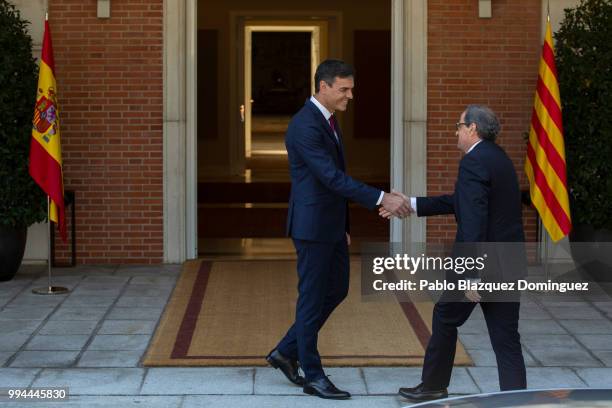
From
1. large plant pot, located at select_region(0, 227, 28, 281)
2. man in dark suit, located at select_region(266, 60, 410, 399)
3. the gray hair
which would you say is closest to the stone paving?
large plant pot, located at select_region(0, 227, 28, 281)

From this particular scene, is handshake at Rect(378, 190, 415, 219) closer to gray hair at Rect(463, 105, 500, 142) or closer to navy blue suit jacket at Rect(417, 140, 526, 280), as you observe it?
navy blue suit jacket at Rect(417, 140, 526, 280)

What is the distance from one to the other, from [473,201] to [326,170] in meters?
0.86

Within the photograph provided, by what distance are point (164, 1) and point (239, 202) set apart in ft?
18.3

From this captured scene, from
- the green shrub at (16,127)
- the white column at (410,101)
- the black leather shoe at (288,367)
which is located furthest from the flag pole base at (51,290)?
the black leather shoe at (288,367)

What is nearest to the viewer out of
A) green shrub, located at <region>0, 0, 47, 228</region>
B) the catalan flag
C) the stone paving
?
the stone paving

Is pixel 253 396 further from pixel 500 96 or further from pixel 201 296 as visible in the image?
pixel 500 96

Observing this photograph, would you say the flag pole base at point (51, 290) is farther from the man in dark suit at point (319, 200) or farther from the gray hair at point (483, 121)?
the gray hair at point (483, 121)

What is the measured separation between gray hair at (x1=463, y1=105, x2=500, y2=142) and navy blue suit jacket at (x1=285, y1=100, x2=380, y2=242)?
65 centimetres

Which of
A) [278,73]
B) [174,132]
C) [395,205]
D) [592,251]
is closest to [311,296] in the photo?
[395,205]

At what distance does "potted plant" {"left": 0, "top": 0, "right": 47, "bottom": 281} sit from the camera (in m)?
9.44

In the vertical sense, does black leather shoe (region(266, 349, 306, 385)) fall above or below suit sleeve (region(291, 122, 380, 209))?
below

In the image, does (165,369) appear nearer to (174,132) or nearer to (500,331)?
(500,331)

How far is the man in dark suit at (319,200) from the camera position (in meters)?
6.05

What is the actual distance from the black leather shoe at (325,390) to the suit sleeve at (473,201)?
3.91 feet
